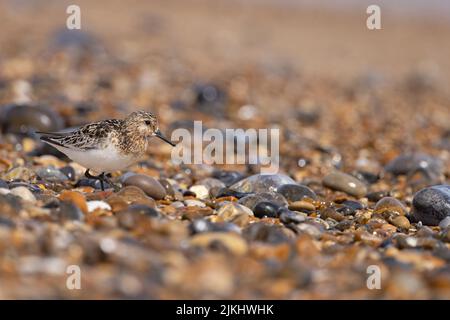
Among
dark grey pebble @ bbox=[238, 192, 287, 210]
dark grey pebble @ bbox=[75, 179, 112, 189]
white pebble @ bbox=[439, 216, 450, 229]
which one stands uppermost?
dark grey pebble @ bbox=[75, 179, 112, 189]

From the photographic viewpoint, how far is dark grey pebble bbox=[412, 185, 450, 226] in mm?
7121

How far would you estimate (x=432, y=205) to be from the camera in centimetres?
716

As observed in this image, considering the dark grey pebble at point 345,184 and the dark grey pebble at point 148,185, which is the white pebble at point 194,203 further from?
the dark grey pebble at point 345,184

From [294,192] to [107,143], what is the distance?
2049 mm

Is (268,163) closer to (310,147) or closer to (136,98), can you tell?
(310,147)

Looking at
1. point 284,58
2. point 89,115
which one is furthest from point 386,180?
point 284,58

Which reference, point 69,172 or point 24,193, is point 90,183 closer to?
point 69,172

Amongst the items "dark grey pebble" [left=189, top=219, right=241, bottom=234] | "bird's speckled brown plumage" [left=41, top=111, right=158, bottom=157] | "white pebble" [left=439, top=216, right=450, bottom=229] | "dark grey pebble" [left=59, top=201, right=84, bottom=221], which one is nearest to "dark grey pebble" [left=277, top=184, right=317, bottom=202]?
"white pebble" [left=439, top=216, right=450, bottom=229]

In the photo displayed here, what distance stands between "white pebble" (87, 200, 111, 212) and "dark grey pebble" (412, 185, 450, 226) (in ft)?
10.1

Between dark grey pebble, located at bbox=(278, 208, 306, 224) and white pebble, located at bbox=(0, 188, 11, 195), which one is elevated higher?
white pebble, located at bbox=(0, 188, 11, 195)

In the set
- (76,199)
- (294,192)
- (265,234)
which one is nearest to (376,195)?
(294,192)

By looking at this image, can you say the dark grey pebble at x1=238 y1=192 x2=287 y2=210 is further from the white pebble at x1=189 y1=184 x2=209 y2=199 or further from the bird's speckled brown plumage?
the bird's speckled brown plumage

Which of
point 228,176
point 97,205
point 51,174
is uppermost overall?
point 228,176

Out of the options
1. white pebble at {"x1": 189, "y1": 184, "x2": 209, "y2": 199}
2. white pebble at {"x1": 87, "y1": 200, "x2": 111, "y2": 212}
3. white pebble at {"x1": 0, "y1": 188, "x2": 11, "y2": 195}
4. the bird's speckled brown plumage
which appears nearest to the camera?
white pebble at {"x1": 87, "y1": 200, "x2": 111, "y2": 212}
